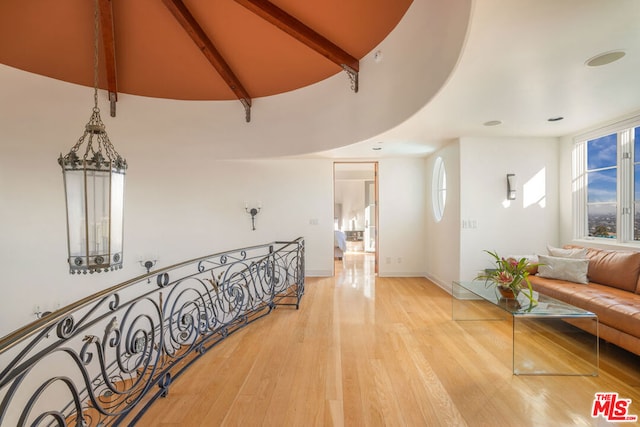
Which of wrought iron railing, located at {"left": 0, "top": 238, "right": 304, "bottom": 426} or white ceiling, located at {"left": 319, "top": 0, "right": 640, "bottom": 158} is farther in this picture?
white ceiling, located at {"left": 319, "top": 0, "right": 640, "bottom": 158}

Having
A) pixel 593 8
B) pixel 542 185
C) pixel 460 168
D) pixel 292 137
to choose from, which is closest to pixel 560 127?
pixel 542 185

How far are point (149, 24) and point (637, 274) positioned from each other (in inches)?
262

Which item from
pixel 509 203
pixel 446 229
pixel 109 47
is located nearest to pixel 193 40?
pixel 109 47

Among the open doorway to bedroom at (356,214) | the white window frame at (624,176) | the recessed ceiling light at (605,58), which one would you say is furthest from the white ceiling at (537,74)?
the open doorway to bedroom at (356,214)

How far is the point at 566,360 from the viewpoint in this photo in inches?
104

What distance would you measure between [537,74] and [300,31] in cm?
260

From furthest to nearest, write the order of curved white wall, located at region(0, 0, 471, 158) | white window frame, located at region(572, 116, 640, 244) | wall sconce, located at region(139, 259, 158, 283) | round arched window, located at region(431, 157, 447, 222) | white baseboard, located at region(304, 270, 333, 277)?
white baseboard, located at region(304, 270, 333, 277)
round arched window, located at region(431, 157, 447, 222)
wall sconce, located at region(139, 259, 158, 283)
white window frame, located at region(572, 116, 640, 244)
curved white wall, located at region(0, 0, 471, 158)

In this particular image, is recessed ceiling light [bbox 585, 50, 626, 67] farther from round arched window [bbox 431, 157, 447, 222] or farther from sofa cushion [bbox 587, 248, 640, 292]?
round arched window [bbox 431, 157, 447, 222]

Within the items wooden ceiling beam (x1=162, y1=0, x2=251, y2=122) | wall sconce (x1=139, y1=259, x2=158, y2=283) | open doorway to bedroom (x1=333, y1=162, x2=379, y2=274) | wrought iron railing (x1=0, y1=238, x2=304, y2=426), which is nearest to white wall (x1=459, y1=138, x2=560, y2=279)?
open doorway to bedroom (x1=333, y1=162, x2=379, y2=274)

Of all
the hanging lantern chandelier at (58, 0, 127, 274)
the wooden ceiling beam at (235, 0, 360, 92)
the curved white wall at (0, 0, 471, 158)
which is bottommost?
the hanging lantern chandelier at (58, 0, 127, 274)

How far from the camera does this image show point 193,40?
4.10 metres

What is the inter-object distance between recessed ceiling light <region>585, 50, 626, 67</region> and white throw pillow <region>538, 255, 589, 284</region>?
2133 mm

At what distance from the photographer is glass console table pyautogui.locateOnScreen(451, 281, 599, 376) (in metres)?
2.51

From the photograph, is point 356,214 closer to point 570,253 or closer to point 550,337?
point 570,253
